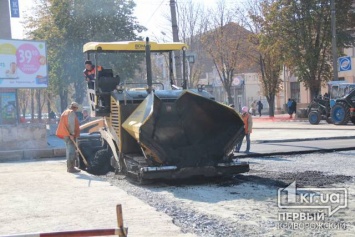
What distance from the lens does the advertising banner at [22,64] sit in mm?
19969

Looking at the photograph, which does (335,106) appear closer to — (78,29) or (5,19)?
(78,29)

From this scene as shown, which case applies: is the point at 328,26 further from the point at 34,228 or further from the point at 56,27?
the point at 34,228

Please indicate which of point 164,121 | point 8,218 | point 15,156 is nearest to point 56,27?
point 15,156

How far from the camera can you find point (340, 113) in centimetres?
2666

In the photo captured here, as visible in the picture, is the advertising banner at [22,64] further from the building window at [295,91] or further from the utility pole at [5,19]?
the building window at [295,91]

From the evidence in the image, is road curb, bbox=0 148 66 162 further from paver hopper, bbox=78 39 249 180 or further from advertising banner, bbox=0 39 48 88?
paver hopper, bbox=78 39 249 180

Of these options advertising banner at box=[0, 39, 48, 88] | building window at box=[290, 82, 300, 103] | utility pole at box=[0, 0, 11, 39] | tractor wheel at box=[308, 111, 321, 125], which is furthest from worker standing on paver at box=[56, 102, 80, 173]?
building window at box=[290, 82, 300, 103]

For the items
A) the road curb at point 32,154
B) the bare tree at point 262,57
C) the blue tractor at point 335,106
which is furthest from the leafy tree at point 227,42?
the road curb at point 32,154

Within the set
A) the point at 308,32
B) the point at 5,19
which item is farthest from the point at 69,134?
the point at 308,32

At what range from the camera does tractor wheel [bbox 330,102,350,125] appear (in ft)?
86.2

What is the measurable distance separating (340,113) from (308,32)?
8.43 meters

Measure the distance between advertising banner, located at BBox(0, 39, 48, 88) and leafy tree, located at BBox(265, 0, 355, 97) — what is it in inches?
693

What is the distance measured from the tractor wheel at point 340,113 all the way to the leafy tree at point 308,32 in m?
6.72

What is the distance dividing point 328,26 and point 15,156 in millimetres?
23780
